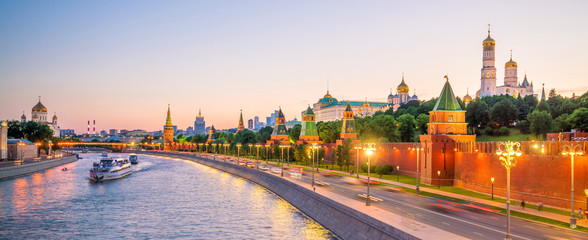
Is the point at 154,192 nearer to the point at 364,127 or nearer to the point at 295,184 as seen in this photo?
the point at 295,184

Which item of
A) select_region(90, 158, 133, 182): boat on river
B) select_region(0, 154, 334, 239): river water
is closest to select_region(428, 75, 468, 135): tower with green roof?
select_region(0, 154, 334, 239): river water

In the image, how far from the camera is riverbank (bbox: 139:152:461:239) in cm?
2297

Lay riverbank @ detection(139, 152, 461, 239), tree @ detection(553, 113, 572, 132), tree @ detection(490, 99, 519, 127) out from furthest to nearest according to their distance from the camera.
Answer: tree @ detection(490, 99, 519, 127) → tree @ detection(553, 113, 572, 132) → riverbank @ detection(139, 152, 461, 239)

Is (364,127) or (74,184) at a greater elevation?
(364,127)

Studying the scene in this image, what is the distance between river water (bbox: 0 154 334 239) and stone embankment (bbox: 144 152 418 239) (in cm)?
99

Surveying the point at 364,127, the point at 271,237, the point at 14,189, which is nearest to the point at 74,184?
the point at 14,189

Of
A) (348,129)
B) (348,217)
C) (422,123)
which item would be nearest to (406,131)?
(422,123)

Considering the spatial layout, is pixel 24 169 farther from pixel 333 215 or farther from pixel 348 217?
pixel 348 217

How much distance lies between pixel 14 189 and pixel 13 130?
8092 cm

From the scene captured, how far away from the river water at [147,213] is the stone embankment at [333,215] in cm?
99

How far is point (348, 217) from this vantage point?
3081 cm

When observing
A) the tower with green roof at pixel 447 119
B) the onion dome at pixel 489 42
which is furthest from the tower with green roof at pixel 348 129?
the onion dome at pixel 489 42

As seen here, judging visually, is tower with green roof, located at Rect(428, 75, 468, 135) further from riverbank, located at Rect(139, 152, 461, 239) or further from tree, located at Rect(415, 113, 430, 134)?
tree, located at Rect(415, 113, 430, 134)

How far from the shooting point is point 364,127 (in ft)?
413
